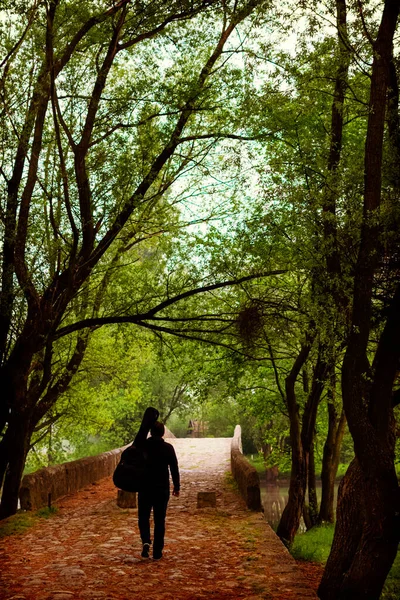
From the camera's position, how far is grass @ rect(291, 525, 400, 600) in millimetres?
11124

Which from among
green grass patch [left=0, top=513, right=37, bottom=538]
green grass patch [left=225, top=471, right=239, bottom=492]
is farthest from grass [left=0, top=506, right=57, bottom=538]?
green grass patch [left=225, top=471, right=239, bottom=492]

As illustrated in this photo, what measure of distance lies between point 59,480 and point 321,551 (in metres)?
5.96

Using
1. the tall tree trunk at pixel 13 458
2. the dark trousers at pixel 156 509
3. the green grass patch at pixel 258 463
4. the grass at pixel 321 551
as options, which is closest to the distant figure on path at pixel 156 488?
the dark trousers at pixel 156 509

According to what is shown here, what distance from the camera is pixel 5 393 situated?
441 inches

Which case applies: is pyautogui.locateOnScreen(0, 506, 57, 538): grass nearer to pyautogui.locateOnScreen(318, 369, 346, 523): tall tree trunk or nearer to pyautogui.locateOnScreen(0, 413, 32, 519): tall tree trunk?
pyautogui.locateOnScreen(0, 413, 32, 519): tall tree trunk

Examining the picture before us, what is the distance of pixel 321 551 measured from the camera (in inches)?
542

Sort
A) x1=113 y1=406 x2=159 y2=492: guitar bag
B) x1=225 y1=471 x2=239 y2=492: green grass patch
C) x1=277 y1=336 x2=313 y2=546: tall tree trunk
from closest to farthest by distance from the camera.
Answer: x1=113 y1=406 x2=159 y2=492: guitar bag < x1=277 y1=336 x2=313 y2=546: tall tree trunk < x1=225 y1=471 x2=239 y2=492: green grass patch

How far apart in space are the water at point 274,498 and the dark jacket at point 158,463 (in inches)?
784

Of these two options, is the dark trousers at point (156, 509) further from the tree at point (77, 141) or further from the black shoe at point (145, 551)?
the tree at point (77, 141)

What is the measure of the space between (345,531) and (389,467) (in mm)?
1727

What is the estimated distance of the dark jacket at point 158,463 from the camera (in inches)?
324

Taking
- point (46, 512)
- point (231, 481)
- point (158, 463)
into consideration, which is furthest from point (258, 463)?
point (158, 463)

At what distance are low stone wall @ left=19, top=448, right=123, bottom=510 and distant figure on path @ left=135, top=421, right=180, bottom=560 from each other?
15.3ft

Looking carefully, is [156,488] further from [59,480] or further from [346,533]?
[59,480]
